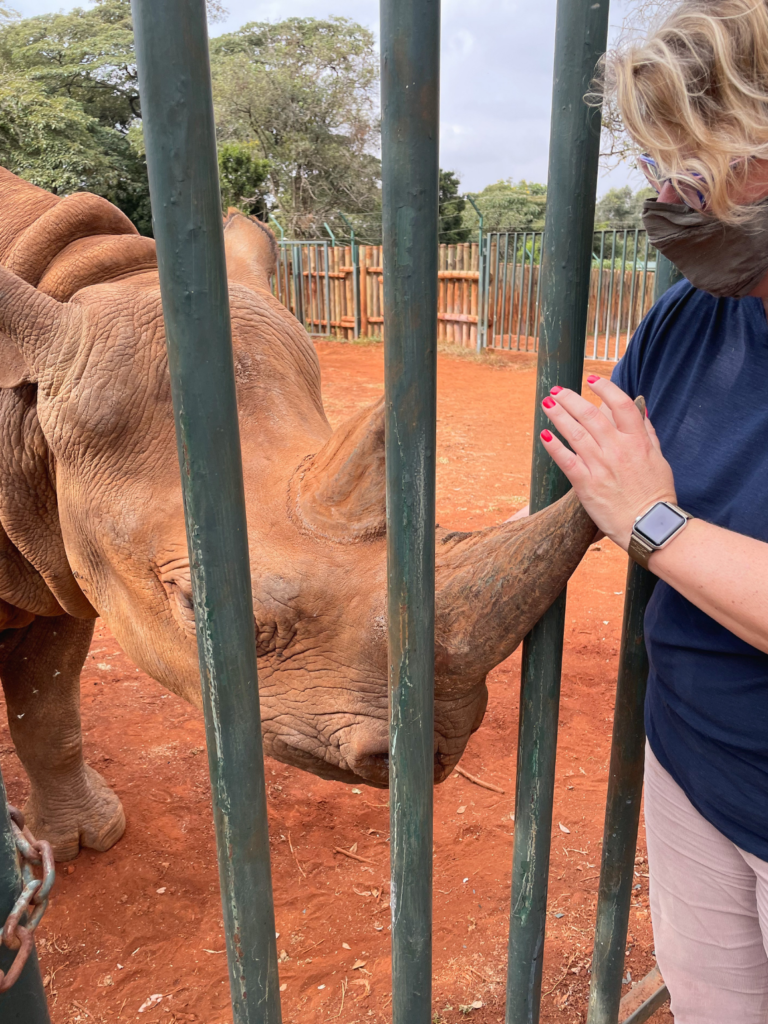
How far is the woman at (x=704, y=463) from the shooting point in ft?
3.85

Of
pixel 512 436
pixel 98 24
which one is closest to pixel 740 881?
pixel 512 436

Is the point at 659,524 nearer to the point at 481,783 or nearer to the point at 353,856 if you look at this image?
the point at 353,856

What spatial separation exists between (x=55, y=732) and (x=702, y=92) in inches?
121

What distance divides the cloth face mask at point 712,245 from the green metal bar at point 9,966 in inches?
45.4

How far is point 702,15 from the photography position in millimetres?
1156

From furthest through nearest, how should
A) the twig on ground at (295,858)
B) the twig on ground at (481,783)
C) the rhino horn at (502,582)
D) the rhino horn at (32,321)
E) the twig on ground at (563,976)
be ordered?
the twig on ground at (481,783) < the twig on ground at (295,858) < the twig on ground at (563,976) < the rhino horn at (32,321) < the rhino horn at (502,582)

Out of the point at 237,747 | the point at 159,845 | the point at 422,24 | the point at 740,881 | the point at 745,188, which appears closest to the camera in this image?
the point at 422,24

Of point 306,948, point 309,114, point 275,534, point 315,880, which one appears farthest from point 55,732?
point 309,114

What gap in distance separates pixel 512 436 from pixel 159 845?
283 inches

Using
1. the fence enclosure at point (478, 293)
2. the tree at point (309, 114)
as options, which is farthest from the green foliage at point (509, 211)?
the fence enclosure at point (478, 293)

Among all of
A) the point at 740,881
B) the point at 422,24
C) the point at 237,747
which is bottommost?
the point at 740,881

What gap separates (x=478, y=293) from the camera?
1533 centimetres

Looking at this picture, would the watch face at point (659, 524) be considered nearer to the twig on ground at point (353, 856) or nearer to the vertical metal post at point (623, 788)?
the vertical metal post at point (623, 788)

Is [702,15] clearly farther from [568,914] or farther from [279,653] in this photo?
[568,914]
